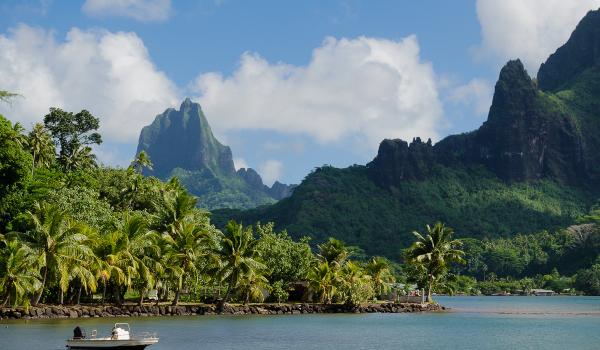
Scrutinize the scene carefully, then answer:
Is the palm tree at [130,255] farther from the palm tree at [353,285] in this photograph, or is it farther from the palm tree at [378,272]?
the palm tree at [378,272]

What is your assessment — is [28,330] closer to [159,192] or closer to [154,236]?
[154,236]

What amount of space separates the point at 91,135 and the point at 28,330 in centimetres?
6118

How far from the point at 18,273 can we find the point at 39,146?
38.9 meters

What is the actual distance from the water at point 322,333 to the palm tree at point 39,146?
35500mm

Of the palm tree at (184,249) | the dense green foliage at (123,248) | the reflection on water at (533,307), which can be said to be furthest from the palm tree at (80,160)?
the reflection on water at (533,307)

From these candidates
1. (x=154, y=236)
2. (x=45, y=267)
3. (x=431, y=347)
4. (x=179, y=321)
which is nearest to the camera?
(x=431, y=347)

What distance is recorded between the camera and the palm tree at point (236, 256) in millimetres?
77938

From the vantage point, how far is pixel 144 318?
7144 cm

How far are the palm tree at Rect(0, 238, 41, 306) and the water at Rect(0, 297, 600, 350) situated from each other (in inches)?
96.9

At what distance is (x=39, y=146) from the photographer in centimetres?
9738

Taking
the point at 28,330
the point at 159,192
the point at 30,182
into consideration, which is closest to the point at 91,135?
the point at 159,192

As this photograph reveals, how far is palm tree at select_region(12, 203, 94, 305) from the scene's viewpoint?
6353 cm

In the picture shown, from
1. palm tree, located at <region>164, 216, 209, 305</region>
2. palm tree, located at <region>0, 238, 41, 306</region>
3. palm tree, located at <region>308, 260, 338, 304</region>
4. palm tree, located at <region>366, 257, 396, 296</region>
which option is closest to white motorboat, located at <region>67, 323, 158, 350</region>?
palm tree, located at <region>0, 238, 41, 306</region>

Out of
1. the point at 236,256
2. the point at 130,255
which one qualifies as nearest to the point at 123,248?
the point at 130,255
